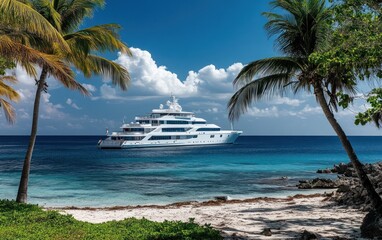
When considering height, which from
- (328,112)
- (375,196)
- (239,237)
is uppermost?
(328,112)

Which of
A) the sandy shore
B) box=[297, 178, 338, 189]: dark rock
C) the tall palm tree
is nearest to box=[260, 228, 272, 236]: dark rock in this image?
the sandy shore

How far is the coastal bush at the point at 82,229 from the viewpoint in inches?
261

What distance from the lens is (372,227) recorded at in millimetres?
7043

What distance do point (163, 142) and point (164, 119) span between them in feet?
17.8

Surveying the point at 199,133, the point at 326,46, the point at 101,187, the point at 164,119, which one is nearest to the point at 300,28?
the point at 326,46

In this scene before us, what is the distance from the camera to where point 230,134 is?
95.3m

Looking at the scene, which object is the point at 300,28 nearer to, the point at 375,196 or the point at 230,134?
the point at 375,196

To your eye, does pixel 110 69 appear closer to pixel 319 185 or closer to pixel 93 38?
pixel 93 38

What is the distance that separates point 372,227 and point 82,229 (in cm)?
554

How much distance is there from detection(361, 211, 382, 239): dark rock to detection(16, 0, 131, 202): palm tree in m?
8.92

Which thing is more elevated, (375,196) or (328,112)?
(328,112)

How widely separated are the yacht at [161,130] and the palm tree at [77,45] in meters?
Answer: 63.1

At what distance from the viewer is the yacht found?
7681cm

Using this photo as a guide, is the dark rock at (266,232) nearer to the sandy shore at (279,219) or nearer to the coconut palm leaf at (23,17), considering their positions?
the sandy shore at (279,219)
